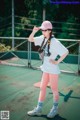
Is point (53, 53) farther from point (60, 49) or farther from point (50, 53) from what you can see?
point (60, 49)

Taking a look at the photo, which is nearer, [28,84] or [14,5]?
[28,84]

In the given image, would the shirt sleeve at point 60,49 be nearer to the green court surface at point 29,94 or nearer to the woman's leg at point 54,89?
the woman's leg at point 54,89

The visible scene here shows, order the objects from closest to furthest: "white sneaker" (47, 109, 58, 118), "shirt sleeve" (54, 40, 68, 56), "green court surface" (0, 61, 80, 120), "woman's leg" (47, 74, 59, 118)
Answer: "shirt sleeve" (54, 40, 68, 56)
"woman's leg" (47, 74, 59, 118)
"white sneaker" (47, 109, 58, 118)
"green court surface" (0, 61, 80, 120)

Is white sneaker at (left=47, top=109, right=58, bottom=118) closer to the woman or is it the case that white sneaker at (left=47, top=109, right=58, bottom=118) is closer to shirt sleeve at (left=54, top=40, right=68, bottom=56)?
the woman

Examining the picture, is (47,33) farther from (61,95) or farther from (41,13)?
(41,13)

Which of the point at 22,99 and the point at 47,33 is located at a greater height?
the point at 47,33

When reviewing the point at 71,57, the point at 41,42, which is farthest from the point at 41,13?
the point at 41,42

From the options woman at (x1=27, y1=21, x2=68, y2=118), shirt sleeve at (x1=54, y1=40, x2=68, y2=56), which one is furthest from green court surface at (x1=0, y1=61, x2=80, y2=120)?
shirt sleeve at (x1=54, y1=40, x2=68, y2=56)

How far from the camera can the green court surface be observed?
512 centimetres

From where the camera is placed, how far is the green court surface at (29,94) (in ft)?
16.8

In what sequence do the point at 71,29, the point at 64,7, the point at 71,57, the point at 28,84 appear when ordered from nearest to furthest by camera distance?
1. the point at 28,84
2. the point at 71,57
3. the point at 71,29
4. the point at 64,7

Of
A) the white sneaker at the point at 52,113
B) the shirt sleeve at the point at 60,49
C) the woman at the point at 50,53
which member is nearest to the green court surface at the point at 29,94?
the white sneaker at the point at 52,113

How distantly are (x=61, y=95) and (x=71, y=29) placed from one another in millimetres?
10564

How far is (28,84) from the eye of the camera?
738cm
